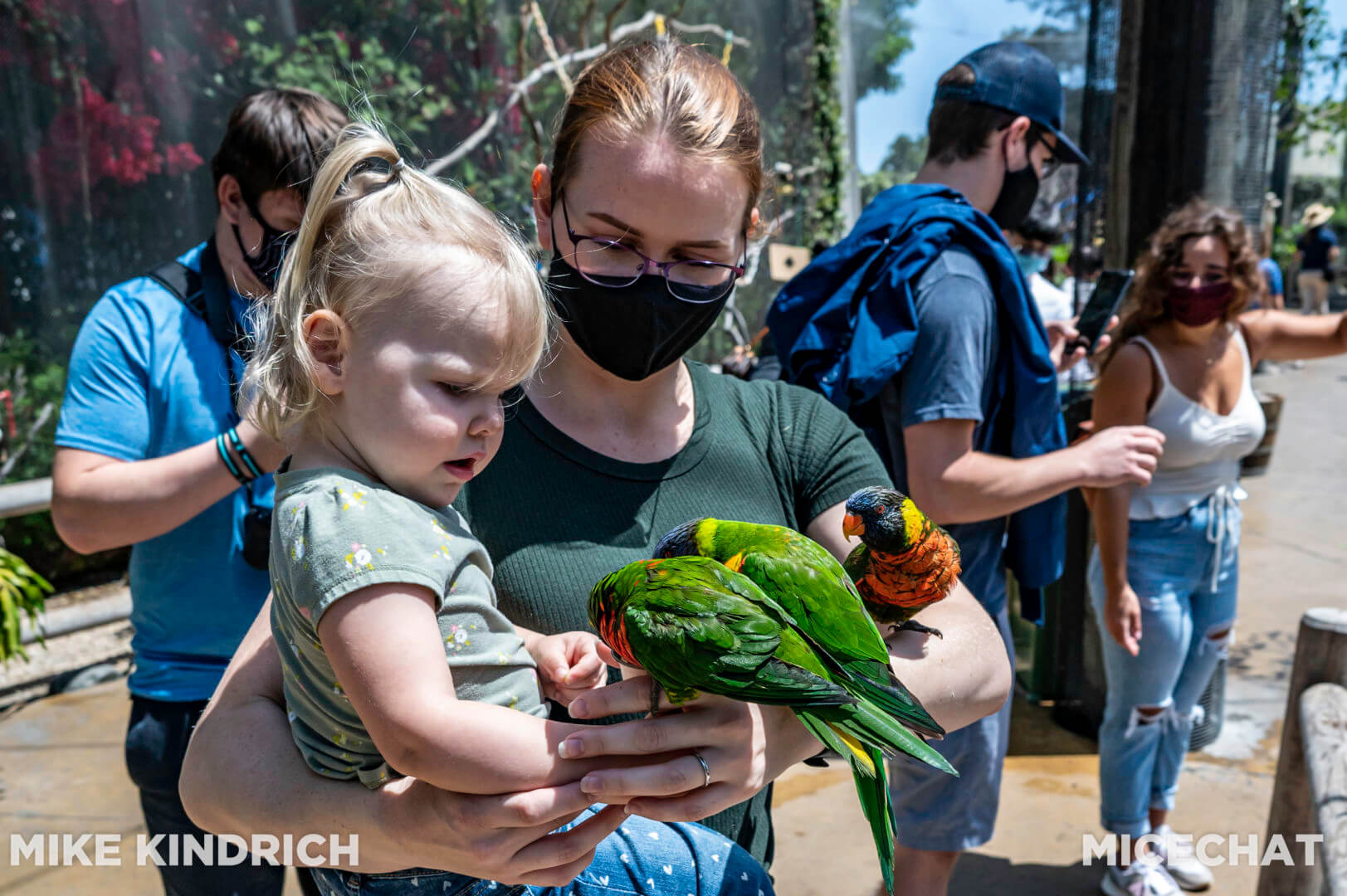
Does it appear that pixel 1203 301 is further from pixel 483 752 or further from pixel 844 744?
pixel 483 752

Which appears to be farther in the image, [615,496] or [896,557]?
[615,496]

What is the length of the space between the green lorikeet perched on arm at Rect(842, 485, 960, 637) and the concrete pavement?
247cm

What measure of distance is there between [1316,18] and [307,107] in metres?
9.12

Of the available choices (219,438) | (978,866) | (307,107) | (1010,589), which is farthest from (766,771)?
(1010,589)

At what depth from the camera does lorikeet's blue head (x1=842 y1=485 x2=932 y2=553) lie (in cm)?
119

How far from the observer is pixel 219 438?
182cm

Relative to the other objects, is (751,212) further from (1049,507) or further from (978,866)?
(978,866)

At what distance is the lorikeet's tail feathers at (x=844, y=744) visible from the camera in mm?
982

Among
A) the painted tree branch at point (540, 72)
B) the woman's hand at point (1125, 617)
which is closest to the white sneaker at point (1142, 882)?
the woman's hand at point (1125, 617)

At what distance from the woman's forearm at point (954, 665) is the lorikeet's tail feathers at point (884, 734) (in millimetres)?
245

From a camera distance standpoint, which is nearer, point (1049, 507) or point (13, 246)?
point (1049, 507)

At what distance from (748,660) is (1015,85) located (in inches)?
80.8

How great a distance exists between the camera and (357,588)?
963 millimetres

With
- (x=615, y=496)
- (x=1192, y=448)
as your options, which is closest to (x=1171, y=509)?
(x=1192, y=448)
